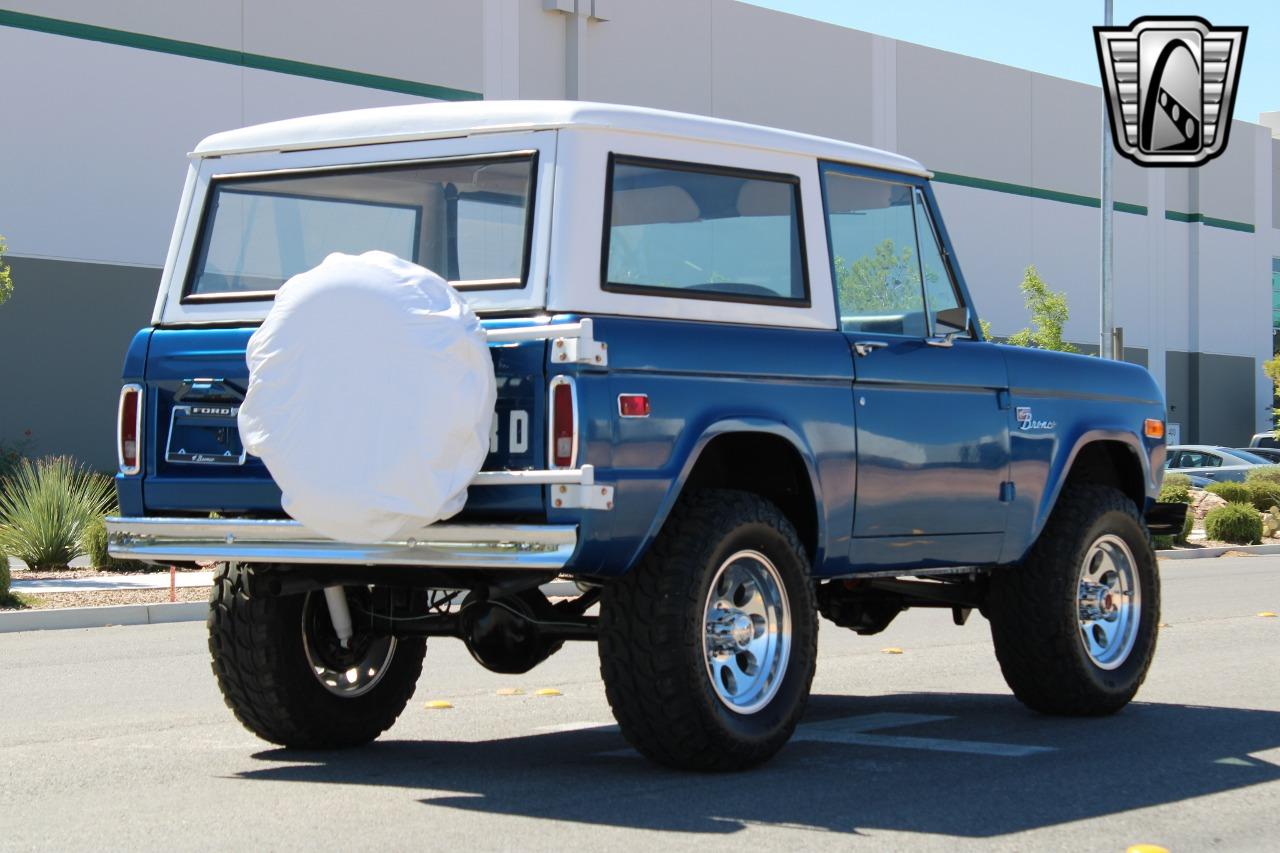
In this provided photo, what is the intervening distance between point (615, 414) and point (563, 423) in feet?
0.65

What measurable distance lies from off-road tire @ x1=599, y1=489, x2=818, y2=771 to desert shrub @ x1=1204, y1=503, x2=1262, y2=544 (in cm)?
2254

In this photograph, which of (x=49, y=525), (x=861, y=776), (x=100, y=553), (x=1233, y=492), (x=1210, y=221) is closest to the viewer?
(x=861, y=776)

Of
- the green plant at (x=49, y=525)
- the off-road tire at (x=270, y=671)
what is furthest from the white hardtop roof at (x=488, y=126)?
the green plant at (x=49, y=525)

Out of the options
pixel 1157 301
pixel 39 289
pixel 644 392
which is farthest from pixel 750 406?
pixel 1157 301

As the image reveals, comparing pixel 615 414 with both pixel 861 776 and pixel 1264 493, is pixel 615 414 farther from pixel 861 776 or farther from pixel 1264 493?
pixel 1264 493

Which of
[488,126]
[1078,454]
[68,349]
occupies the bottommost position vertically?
[1078,454]

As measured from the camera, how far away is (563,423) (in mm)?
6434

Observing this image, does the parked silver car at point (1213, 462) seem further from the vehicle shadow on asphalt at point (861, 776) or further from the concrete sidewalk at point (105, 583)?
the vehicle shadow on asphalt at point (861, 776)

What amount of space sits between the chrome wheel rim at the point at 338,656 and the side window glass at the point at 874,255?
2473 millimetres

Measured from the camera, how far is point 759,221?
7.48 m

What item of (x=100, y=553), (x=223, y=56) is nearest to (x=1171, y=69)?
(x=223, y=56)

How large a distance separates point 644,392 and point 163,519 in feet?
6.45

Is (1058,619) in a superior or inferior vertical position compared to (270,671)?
superior

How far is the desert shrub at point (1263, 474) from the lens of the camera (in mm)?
33531
